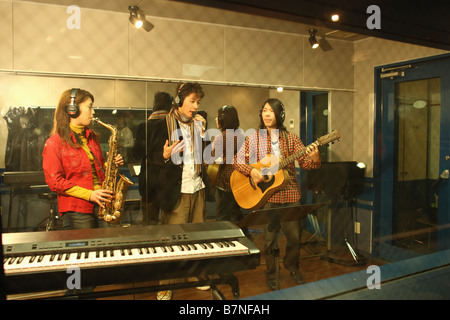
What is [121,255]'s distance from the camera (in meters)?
1.52

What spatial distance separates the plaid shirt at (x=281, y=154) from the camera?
222cm

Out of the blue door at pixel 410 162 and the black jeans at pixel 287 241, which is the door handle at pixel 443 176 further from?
the black jeans at pixel 287 241

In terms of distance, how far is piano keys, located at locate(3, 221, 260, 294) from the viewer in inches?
55.1

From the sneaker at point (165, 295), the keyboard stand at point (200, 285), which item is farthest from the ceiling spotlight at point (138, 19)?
the sneaker at point (165, 295)

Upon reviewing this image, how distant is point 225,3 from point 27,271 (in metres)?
1.28

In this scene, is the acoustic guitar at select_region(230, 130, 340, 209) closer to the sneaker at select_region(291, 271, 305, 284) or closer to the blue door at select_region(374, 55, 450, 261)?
the sneaker at select_region(291, 271, 305, 284)

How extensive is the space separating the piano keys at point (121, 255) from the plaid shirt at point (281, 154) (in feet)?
1.90

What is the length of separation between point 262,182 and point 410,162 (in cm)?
140

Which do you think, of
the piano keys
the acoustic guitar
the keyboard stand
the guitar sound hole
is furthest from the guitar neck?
the keyboard stand

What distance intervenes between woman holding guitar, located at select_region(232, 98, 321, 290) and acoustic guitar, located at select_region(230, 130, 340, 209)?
1cm

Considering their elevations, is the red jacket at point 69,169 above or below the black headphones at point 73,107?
below

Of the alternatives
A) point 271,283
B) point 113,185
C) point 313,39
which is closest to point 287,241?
point 271,283

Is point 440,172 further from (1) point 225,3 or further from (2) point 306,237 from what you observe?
(1) point 225,3

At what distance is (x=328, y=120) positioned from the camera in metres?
2.64
